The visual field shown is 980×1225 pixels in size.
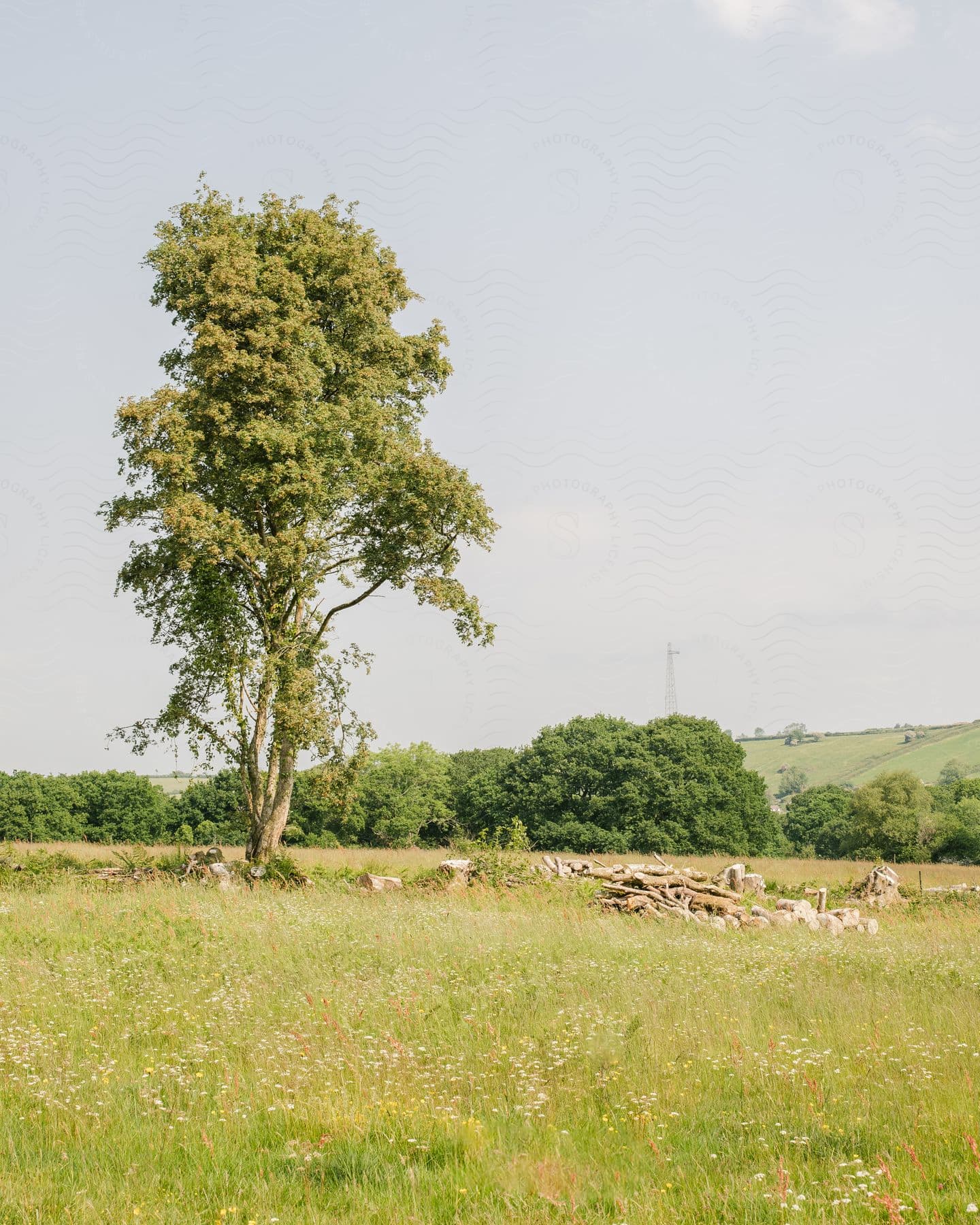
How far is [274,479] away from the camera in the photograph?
23672mm

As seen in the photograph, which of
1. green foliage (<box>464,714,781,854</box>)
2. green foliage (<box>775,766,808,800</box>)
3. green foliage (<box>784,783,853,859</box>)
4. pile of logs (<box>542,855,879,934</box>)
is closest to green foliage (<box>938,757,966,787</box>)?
green foliage (<box>775,766,808,800</box>)

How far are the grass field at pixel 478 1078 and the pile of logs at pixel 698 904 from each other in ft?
16.5

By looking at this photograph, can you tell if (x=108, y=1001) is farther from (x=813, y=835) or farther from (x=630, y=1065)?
(x=813, y=835)

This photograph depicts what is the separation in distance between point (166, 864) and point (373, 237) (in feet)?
62.7

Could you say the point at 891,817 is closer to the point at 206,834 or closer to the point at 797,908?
the point at 206,834

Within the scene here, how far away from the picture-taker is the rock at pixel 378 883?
22.6 metres

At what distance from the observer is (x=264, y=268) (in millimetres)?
26000

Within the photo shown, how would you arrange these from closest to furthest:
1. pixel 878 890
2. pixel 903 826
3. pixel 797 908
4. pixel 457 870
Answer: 1. pixel 797 908
2. pixel 457 870
3. pixel 878 890
4. pixel 903 826

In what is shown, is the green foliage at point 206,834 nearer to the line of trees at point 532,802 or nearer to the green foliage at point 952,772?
the line of trees at point 532,802

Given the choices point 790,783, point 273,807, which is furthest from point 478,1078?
point 790,783

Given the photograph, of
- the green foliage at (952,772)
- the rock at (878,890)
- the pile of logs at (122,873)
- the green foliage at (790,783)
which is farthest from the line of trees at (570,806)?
the green foliage at (790,783)

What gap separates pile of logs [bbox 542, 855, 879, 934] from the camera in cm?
1912

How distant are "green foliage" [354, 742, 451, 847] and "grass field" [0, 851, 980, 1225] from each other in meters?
55.0

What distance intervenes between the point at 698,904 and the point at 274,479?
14.4 m
